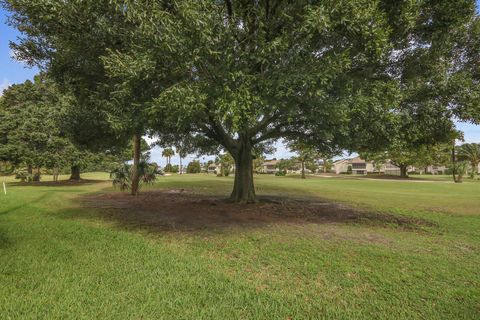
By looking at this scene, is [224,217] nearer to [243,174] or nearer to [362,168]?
[243,174]

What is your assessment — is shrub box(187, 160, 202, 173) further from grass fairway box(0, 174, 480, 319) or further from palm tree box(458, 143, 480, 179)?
grass fairway box(0, 174, 480, 319)

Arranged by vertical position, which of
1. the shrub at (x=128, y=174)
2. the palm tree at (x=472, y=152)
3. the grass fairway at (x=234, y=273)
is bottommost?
the grass fairway at (x=234, y=273)

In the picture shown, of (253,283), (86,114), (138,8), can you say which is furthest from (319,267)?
(86,114)

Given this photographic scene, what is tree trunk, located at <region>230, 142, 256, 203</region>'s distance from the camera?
13.9 m

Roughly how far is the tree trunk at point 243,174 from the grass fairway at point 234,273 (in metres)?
5.39

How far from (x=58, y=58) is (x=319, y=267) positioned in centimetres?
982

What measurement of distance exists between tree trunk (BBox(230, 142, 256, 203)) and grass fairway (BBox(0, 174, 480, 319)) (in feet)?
17.7

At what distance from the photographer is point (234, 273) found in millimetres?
5285

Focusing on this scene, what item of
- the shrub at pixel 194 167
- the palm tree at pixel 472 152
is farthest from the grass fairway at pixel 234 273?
the shrub at pixel 194 167

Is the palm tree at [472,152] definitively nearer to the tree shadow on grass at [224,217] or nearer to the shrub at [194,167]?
the shrub at [194,167]

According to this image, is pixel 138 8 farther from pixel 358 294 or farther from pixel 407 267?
pixel 407 267

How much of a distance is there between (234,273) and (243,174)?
9.16 meters

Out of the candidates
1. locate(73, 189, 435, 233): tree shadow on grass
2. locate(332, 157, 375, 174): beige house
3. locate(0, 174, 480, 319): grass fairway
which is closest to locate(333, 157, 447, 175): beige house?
locate(332, 157, 375, 174): beige house

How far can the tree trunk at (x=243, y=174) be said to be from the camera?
45.7 feet
